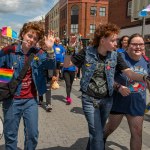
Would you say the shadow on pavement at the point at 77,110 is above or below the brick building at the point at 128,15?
below

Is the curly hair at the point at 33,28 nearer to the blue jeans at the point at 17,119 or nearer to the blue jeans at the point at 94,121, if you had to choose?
the blue jeans at the point at 17,119

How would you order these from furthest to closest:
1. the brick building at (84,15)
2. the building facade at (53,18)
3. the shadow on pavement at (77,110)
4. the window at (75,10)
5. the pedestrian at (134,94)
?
the building facade at (53,18)
the window at (75,10)
the brick building at (84,15)
the shadow on pavement at (77,110)
the pedestrian at (134,94)

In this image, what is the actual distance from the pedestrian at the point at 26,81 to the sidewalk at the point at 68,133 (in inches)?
45.7

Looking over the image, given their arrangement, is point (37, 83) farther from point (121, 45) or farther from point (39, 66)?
point (121, 45)

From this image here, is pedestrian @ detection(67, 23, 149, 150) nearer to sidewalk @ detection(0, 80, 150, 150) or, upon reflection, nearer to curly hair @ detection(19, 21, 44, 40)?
curly hair @ detection(19, 21, 44, 40)

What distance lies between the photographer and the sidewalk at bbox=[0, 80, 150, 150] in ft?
15.4

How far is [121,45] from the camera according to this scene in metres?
6.70

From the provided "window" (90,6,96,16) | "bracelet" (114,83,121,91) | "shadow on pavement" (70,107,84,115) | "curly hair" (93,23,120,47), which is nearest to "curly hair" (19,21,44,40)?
"curly hair" (93,23,120,47)

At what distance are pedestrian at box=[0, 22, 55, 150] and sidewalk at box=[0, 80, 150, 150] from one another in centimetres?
116

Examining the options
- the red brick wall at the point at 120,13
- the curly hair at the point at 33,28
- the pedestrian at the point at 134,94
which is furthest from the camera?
the red brick wall at the point at 120,13

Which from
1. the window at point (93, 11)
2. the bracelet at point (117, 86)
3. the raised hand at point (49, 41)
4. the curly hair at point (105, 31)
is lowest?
the bracelet at point (117, 86)

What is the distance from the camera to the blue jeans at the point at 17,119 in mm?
3436

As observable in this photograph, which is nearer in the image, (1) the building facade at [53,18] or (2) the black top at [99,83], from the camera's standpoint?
(2) the black top at [99,83]

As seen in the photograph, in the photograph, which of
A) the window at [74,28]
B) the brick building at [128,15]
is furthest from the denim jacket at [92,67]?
the window at [74,28]
